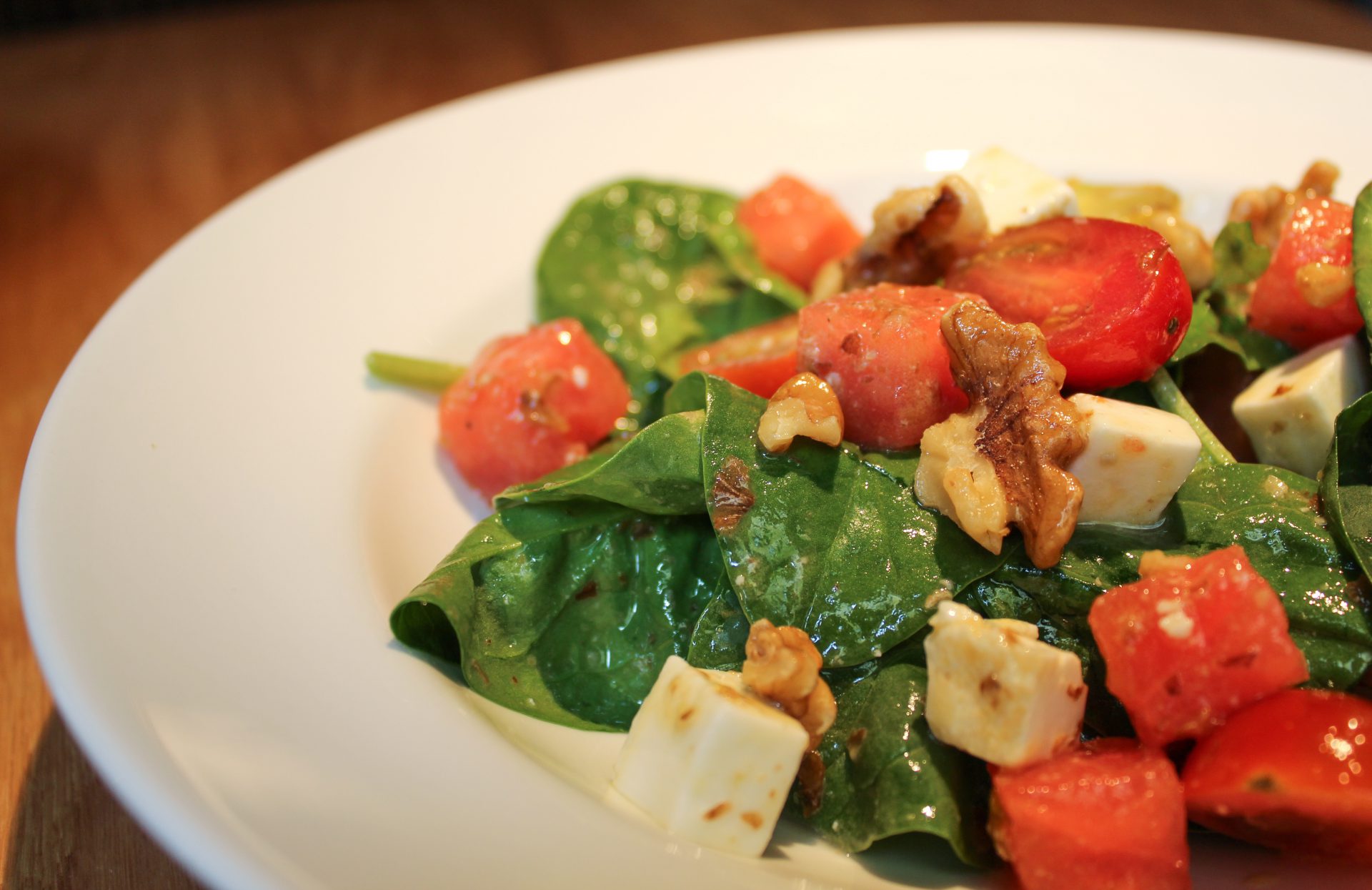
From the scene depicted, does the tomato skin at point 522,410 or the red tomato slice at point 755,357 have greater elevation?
the red tomato slice at point 755,357

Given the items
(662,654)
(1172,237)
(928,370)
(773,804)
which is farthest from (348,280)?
(1172,237)

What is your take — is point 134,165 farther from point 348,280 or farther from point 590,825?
point 590,825

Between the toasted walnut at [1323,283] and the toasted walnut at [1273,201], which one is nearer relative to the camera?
the toasted walnut at [1323,283]

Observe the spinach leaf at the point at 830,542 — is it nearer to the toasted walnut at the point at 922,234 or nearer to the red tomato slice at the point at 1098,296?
the red tomato slice at the point at 1098,296

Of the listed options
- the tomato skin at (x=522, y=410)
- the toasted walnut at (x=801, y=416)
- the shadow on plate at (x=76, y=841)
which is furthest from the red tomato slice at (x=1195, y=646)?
the shadow on plate at (x=76, y=841)

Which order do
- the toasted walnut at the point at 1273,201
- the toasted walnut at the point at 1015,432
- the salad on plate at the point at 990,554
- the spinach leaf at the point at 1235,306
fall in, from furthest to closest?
the toasted walnut at the point at 1273,201, the spinach leaf at the point at 1235,306, the toasted walnut at the point at 1015,432, the salad on plate at the point at 990,554

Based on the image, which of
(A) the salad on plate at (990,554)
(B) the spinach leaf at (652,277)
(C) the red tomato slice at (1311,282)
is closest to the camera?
(A) the salad on plate at (990,554)

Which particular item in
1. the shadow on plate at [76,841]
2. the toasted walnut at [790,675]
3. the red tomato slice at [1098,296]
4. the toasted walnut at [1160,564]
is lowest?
the shadow on plate at [76,841]

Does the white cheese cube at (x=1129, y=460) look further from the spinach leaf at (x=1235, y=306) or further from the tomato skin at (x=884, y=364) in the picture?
the spinach leaf at (x=1235, y=306)
